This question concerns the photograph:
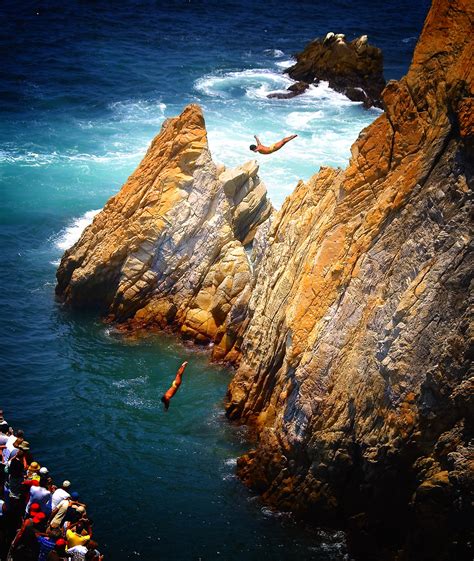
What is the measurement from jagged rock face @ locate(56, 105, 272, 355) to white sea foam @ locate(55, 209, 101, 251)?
21.8 feet

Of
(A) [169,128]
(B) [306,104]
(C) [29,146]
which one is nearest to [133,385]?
(A) [169,128]

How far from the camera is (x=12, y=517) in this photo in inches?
831

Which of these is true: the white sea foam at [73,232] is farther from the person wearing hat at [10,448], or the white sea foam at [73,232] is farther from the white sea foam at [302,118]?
the white sea foam at [302,118]

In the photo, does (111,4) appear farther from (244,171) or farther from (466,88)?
(466,88)

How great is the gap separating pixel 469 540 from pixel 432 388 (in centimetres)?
444

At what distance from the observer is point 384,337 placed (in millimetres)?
22469

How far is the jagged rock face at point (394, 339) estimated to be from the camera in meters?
21.1

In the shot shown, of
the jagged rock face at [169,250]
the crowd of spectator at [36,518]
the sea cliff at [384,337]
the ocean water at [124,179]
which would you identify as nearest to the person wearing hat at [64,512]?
the crowd of spectator at [36,518]

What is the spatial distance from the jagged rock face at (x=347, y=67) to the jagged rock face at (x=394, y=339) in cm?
4784

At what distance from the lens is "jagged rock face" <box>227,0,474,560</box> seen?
69.2 feet

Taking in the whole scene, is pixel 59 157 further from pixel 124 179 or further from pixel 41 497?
pixel 41 497

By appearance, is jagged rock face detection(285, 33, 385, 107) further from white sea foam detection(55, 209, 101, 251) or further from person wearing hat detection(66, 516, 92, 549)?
person wearing hat detection(66, 516, 92, 549)

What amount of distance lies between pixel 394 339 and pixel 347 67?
55527mm

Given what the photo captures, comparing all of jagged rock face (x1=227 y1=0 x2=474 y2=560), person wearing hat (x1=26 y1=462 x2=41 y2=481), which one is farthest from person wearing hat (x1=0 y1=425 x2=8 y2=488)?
jagged rock face (x1=227 y1=0 x2=474 y2=560)
